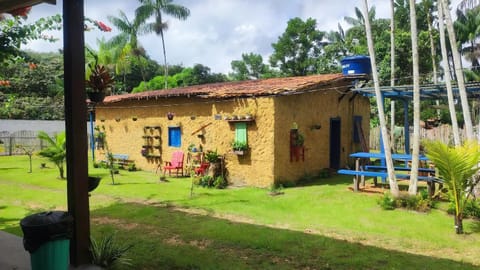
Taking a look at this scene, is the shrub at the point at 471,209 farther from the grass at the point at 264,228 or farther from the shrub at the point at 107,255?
the shrub at the point at 107,255

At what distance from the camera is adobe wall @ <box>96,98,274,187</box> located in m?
11.6

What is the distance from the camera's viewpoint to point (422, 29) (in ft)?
80.6

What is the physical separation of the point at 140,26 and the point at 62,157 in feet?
51.8

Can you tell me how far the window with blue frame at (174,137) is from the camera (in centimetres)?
1457

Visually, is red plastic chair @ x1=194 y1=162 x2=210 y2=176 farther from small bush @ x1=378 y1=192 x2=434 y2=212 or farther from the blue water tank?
the blue water tank

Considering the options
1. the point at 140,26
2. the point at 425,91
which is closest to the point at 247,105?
the point at 425,91

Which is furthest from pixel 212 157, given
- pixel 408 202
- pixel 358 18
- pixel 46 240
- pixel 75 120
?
pixel 358 18

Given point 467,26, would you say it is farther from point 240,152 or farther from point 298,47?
point 240,152

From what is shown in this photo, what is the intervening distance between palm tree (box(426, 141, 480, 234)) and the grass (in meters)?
0.53

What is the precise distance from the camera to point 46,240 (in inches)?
158

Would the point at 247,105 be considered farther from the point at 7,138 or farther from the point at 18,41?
the point at 7,138

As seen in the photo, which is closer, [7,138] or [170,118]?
[170,118]

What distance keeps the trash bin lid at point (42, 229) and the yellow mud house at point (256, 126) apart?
773cm

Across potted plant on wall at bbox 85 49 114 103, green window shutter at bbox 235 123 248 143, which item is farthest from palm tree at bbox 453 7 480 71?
potted plant on wall at bbox 85 49 114 103
